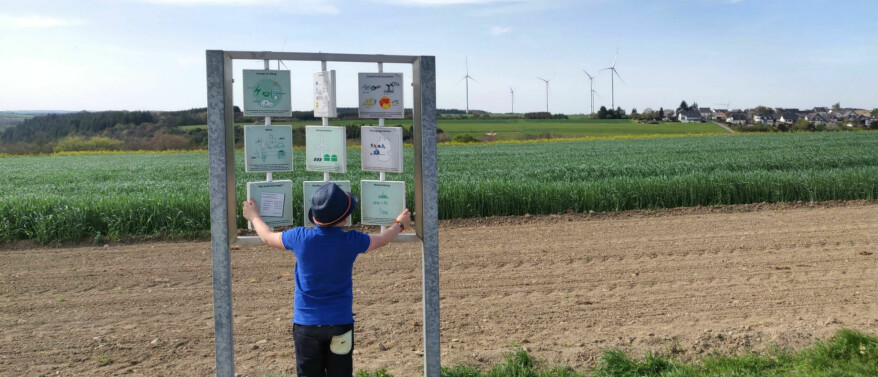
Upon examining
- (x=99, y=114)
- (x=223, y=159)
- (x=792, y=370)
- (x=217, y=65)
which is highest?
(x=99, y=114)

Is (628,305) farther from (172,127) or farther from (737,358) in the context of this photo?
(172,127)

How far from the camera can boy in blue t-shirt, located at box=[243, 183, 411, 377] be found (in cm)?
408

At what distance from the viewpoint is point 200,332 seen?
691cm

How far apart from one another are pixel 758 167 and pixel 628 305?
1974 centimetres

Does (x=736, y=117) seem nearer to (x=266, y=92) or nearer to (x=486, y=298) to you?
(x=486, y=298)

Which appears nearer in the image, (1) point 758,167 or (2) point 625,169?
(2) point 625,169

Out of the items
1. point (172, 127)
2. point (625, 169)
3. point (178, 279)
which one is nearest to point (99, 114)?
point (172, 127)

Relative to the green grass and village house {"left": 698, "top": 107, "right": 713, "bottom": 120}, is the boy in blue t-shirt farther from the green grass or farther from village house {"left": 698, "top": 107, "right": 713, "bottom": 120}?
village house {"left": 698, "top": 107, "right": 713, "bottom": 120}

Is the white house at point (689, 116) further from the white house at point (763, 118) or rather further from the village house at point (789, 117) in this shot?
the village house at point (789, 117)

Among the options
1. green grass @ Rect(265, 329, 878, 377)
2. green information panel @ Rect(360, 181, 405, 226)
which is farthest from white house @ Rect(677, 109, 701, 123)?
green information panel @ Rect(360, 181, 405, 226)

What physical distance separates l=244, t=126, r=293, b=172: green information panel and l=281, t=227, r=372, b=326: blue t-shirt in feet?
2.20

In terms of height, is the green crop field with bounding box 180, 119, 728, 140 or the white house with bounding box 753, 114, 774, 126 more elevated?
the white house with bounding box 753, 114, 774, 126

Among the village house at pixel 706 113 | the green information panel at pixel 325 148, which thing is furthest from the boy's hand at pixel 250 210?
the village house at pixel 706 113

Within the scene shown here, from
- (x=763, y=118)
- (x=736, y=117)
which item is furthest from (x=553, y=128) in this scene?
(x=763, y=118)
